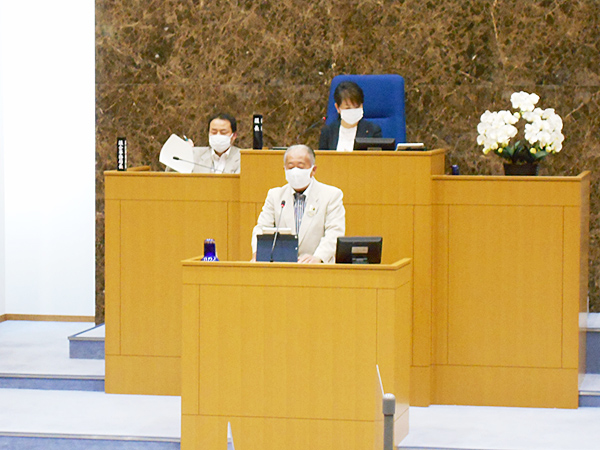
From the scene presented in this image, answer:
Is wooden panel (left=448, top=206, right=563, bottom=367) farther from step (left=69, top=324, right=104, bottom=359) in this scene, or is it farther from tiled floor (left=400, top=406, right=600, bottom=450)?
step (left=69, top=324, right=104, bottom=359)

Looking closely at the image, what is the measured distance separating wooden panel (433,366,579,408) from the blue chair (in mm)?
1656

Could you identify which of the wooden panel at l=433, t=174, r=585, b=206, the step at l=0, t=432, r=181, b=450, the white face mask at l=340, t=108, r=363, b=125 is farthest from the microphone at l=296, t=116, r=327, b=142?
the step at l=0, t=432, r=181, b=450

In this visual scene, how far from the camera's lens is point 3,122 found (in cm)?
782

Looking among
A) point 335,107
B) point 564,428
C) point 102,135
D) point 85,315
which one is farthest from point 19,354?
point 564,428

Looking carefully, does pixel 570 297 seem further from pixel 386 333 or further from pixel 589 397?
pixel 386 333

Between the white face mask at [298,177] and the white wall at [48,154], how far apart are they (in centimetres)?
290

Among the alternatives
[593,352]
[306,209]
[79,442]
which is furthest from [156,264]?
[593,352]

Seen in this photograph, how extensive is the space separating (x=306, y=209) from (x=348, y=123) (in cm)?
103

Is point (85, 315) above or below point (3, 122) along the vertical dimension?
below

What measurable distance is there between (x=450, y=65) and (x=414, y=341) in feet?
7.82

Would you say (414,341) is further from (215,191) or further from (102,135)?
(102,135)

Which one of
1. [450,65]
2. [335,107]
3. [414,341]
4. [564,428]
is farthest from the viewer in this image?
[450,65]

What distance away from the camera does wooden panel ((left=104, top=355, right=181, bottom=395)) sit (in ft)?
19.4

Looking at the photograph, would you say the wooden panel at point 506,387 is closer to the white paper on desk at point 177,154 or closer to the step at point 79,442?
the step at point 79,442
